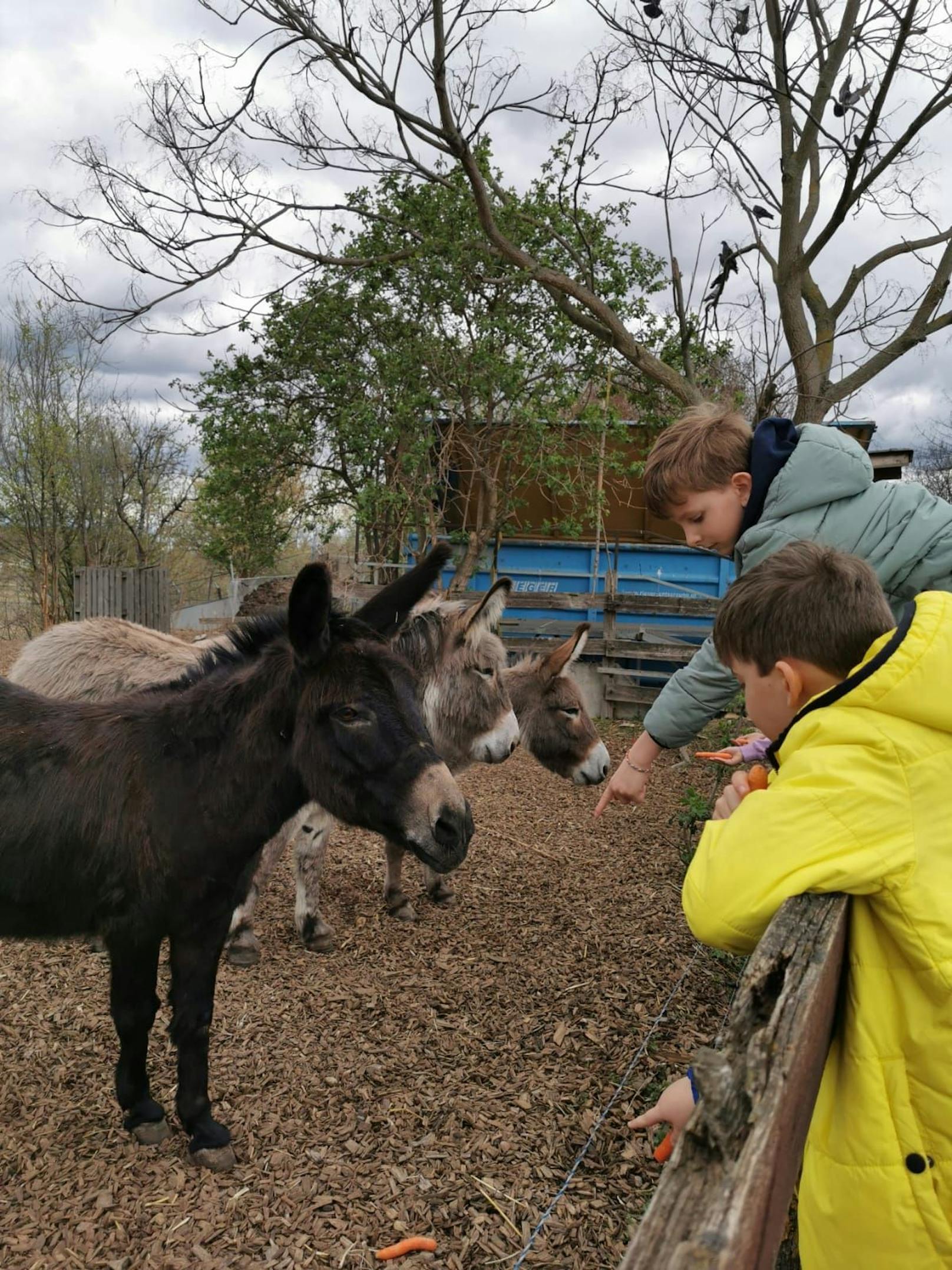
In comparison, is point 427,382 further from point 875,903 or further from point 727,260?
point 875,903

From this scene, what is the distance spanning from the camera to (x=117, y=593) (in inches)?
561

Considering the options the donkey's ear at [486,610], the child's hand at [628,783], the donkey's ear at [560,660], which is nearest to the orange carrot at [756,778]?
the child's hand at [628,783]

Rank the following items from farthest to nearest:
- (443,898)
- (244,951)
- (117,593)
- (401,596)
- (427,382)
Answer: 1. (117,593)
2. (427,382)
3. (443,898)
4. (244,951)
5. (401,596)

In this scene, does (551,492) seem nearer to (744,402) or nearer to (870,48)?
(744,402)

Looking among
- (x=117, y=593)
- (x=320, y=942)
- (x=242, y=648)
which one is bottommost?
(x=320, y=942)

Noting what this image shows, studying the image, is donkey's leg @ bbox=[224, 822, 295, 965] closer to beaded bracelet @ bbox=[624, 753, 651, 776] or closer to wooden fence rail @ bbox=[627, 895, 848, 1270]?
beaded bracelet @ bbox=[624, 753, 651, 776]

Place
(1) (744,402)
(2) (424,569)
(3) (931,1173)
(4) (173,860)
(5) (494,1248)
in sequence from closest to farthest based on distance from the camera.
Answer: (3) (931,1173) → (5) (494,1248) → (4) (173,860) → (2) (424,569) → (1) (744,402)

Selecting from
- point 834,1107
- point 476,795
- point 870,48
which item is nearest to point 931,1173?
point 834,1107

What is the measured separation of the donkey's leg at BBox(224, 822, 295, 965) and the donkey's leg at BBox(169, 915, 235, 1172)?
4.59 ft

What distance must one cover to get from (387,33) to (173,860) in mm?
7111

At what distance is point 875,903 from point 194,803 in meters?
2.14

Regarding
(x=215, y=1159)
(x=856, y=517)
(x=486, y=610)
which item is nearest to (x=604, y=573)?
(x=486, y=610)

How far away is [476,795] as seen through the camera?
314 inches

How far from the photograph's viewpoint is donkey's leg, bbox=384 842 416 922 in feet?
16.3
